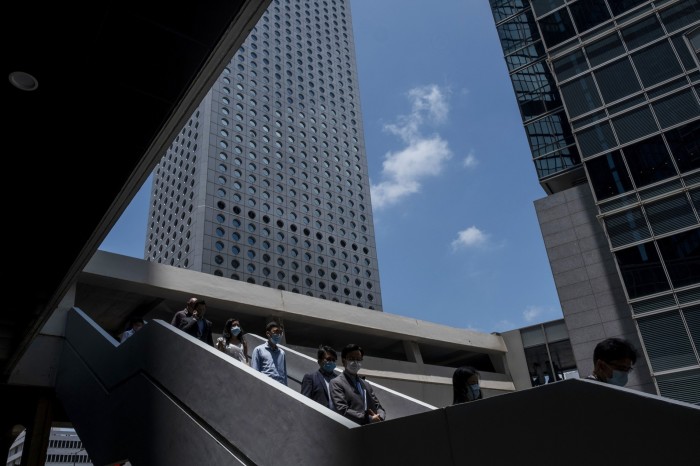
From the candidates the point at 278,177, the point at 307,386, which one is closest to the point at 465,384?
the point at 307,386

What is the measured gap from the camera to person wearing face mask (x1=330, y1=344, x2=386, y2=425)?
4750mm

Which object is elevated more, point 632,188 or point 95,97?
point 632,188

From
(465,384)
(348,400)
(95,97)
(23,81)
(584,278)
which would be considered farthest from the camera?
(584,278)

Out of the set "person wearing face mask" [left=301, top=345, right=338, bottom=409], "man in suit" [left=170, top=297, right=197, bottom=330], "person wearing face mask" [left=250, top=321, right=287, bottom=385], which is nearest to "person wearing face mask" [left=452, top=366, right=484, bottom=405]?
"person wearing face mask" [left=301, top=345, right=338, bottom=409]

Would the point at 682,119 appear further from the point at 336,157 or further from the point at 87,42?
the point at 336,157

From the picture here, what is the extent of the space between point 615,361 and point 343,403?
2252 mm

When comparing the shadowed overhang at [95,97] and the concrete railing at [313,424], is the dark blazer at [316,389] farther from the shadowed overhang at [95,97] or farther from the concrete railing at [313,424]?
the shadowed overhang at [95,97]

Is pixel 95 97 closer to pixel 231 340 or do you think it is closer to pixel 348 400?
pixel 348 400

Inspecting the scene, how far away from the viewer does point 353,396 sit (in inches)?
194

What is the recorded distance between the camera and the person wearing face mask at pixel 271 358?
22.5ft


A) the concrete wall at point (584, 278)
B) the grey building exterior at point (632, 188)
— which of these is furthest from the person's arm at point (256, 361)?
the concrete wall at point (584, 278)

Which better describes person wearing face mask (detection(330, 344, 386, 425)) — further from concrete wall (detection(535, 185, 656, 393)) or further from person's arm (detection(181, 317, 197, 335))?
concrete wall (detection(535, 185, 656, 393))

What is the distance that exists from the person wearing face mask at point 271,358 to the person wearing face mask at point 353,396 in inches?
69.7

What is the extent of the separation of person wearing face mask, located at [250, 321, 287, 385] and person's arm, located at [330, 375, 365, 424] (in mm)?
2066
